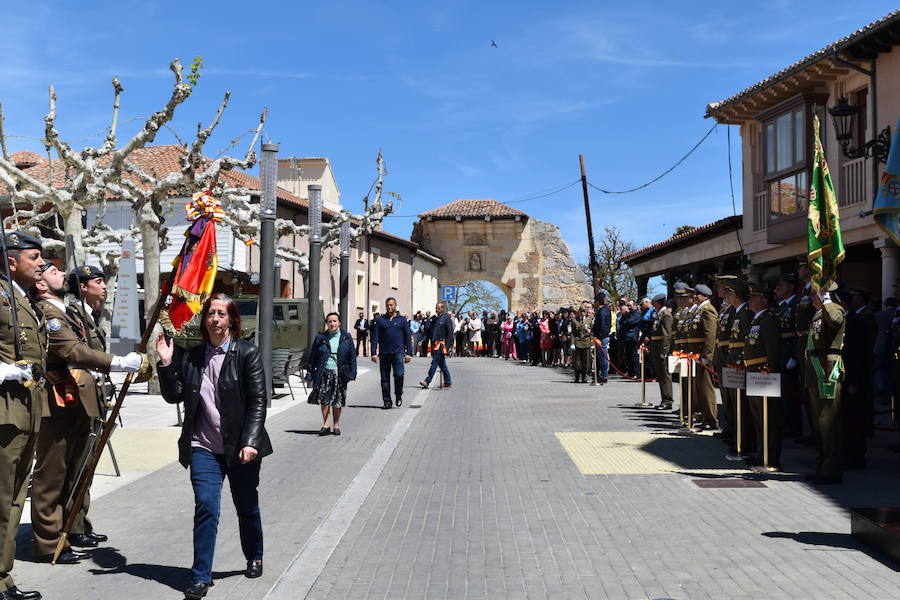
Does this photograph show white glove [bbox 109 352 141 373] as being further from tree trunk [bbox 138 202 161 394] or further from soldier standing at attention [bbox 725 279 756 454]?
tree trunk [bbox 138 202 161 394]

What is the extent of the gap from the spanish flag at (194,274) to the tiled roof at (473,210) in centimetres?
5400

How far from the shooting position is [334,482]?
8.97m

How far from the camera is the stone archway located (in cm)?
5994

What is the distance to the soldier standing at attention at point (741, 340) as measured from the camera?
33.1 ft

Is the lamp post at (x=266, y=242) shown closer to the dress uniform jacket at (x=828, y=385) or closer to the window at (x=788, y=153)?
the dress uniform jacket at (x=828, y=385)

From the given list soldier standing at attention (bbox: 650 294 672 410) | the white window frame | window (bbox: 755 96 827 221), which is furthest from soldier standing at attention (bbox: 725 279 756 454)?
the white window frame

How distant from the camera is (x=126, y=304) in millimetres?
17922

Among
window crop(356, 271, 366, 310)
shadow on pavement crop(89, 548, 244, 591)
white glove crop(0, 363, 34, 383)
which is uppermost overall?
window crop(356, 271, 366, 310)

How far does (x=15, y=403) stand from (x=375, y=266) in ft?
163

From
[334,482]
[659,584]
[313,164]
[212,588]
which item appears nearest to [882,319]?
[334,482]

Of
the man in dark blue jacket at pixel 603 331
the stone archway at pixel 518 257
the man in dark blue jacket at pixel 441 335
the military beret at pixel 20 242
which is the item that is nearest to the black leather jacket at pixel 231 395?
the military beret at pixel 20 242

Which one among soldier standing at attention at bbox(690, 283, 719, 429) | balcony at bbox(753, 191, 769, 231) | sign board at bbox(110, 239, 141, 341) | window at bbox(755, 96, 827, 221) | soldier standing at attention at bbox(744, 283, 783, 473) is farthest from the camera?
balcony at bbox(753, 191, 769, 231)

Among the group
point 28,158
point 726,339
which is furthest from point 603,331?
point 28,158

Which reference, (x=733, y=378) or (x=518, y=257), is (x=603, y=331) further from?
(x=518, y=257)
